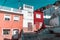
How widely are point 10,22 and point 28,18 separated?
4.90 metres

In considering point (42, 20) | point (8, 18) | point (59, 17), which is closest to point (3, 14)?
point (8, 18)

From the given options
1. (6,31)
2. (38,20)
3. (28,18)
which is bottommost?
(6,31)

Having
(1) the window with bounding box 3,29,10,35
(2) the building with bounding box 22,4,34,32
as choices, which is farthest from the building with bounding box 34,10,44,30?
(1) the window with bounding box 3,29,10,35

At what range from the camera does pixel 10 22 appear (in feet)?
87.0

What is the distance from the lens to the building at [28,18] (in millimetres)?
28812

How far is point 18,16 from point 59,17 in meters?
23.4

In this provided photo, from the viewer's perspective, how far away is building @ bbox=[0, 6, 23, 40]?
25.2 metres

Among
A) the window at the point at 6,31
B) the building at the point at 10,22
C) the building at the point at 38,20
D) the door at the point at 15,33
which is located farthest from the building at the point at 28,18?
the window at the point at 6,31

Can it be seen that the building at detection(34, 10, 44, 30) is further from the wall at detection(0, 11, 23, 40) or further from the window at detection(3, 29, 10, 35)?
the window at detection(3, 29, 10, 35)

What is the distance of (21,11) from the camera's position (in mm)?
28859

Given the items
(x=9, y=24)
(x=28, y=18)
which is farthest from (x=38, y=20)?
(x=9, y=24)

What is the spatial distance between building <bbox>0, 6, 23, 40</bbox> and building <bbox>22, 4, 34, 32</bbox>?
1.08 m

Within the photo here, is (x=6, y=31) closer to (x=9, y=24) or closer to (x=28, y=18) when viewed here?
(x=9, y=24)

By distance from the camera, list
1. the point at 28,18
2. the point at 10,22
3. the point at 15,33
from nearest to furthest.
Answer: the point at 10,22
the point at 15,33
the point at 28,18
